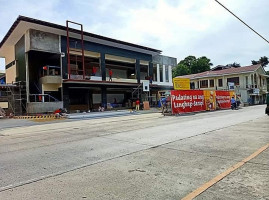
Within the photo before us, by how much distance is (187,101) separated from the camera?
2242 centimetres

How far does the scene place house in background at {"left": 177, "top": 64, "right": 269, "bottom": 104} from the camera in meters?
45.8

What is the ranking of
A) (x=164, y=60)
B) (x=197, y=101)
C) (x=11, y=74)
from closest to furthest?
(x=197, y=101) < (x=11, y=74) < (x=164, y=60)

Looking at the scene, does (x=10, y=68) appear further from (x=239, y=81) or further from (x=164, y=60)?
(x=239, y=81)

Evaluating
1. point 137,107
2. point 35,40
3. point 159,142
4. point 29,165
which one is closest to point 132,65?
point 137,107

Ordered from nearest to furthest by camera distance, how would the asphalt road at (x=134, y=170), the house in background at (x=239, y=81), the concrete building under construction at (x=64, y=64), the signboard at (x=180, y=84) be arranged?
the asphalt road at (x=134, y=170), the signboard at (x=180, y=84), the concrete building under construction at (x=64, y=64), the house in background at (x=239, y=81)

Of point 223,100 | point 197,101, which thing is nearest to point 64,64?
point 197,101

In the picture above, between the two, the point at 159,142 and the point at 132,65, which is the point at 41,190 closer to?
the point at 159,142

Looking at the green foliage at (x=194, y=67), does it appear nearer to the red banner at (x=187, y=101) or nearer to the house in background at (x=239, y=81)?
the house in background at (x=239, y=81)

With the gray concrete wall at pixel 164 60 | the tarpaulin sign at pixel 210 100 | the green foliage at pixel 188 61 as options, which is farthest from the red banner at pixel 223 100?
the green foliage at pixel 188 61

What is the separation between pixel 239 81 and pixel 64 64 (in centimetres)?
3597

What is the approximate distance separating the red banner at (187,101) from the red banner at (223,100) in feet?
13.6

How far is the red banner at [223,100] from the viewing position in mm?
28009

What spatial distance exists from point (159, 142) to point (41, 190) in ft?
15.4

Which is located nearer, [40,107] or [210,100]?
[40,107]
